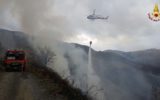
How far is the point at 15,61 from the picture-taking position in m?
67.3

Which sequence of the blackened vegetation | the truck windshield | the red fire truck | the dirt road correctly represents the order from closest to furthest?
the dirt road → the blackened vegetation → the red fire truck → the truck windshield

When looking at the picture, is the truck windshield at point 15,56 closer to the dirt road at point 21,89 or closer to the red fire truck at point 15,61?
the red fire truck at point 15,61

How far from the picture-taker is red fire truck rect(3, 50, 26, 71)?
66.9m

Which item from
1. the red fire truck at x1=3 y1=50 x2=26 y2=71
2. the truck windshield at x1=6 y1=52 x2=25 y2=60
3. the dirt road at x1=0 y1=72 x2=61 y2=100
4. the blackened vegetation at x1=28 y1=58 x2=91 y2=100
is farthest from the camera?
the truck windshield at x1=6 y1=52 x2=25 y2=60

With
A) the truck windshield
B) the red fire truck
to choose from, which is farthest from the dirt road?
the truck windshield

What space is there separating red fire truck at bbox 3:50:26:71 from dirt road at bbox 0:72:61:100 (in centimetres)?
1097

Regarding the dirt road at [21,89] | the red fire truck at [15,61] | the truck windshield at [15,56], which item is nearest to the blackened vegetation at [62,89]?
the dirt road at [21,89]

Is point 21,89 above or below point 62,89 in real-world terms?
below

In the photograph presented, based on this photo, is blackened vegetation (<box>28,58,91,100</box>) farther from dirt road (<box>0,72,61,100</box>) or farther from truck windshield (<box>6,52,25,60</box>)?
truck windshield (<box>6,52,25,60</box>)

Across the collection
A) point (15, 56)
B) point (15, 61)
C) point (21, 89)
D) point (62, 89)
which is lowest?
point (21, 89)

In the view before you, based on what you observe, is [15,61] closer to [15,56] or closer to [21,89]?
[15,56]

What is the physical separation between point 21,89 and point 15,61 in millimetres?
22180

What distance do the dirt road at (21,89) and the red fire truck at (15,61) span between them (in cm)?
1097

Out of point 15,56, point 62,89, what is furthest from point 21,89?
point 15,56
